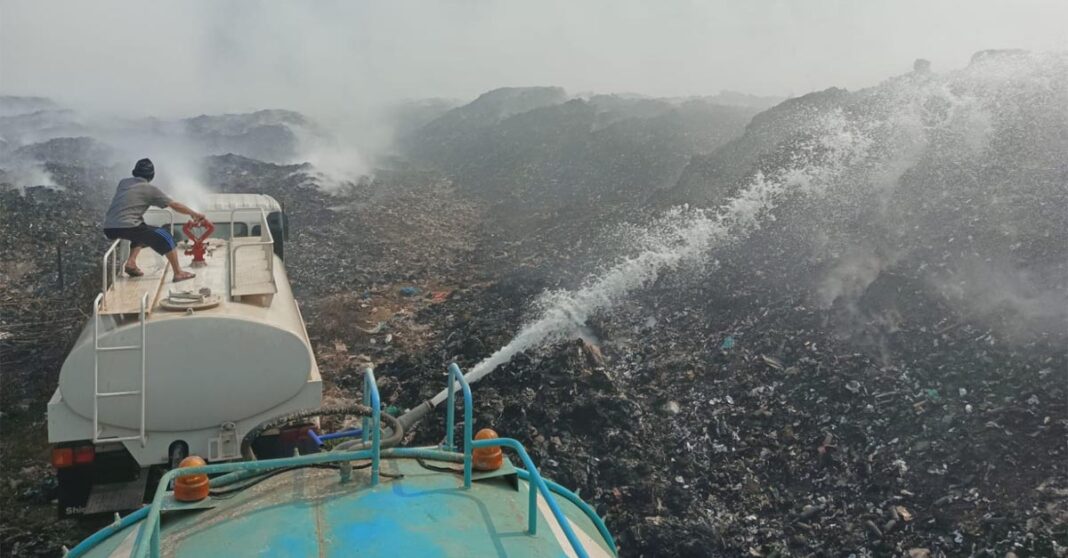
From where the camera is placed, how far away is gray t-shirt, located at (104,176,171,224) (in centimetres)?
666

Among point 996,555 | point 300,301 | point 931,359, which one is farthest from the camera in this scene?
point 300,301

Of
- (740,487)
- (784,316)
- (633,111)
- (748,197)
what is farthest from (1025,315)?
(633,111)

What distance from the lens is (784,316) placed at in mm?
10359

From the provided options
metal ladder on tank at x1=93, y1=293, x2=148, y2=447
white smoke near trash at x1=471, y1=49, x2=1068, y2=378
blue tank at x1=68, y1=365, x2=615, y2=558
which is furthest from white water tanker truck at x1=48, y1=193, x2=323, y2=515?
white smoke near trash at x1=471, y1=49, x2=1068, y2=378

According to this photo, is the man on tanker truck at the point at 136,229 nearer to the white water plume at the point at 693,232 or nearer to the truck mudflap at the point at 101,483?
the truck mudflap at the point at 101,483

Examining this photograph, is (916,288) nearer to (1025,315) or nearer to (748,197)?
(1025,315)

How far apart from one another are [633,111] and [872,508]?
35079mm

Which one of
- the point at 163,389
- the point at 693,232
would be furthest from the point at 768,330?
the point at 163,389

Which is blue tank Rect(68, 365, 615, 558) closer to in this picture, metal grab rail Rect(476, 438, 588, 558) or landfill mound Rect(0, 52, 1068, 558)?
metal grab rail Rect(476, 438, 588, 558)

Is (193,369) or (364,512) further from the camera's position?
(193,369)

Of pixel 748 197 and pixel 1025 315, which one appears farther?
pixel 748 197

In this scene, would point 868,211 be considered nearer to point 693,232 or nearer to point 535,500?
point 693,232

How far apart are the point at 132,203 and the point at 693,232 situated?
1058 cm

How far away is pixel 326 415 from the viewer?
3.99 m
